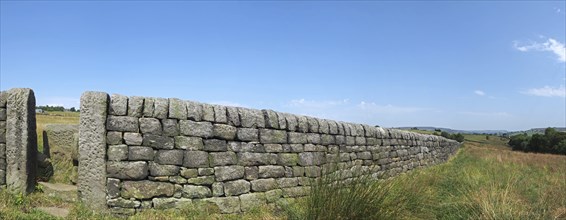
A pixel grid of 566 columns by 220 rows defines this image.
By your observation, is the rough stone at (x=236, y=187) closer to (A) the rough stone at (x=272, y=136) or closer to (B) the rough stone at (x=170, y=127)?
(A) the rough stone at (x=272, y=136)

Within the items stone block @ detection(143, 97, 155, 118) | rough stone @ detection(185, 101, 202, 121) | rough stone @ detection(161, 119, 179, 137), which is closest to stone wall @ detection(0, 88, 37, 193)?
stone block @ detection(143, 97, 155, 118)

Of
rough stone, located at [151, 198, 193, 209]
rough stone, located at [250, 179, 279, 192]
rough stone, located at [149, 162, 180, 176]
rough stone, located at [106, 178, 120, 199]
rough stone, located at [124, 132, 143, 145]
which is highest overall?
rough stone, located at [124, 132, 143, 145]

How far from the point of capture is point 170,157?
507cm

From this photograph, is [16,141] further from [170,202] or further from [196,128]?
[196,128]

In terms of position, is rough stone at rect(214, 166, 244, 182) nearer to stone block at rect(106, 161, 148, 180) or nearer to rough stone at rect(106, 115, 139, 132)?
stone block at rect(106, 161, 148, 180)

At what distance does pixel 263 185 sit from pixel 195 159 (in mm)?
1277

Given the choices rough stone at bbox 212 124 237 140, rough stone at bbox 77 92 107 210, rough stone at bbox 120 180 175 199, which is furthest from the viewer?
rough stone at bbox 212 124 237 140

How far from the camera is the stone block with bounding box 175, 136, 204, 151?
5148 mm

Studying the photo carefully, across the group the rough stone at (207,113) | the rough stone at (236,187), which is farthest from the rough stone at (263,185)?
the rough stone at (207,113)

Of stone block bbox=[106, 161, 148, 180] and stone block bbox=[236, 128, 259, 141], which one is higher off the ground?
stone block bbox=[236, 128, 259, 141]

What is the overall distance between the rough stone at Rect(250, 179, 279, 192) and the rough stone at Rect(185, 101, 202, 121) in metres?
1.34

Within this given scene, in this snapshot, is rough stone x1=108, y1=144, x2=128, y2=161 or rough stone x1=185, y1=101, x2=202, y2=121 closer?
rough stone x1=108, y1=144, x2=128, y2=161

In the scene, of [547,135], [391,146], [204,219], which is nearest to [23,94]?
[204,219]

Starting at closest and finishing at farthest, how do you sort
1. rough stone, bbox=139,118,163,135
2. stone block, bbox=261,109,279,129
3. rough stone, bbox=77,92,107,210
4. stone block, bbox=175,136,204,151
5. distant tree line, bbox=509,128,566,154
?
1. rough stone, bbox=77,92,107,210
2. rough stone, bbox=139,118,163,135
3. stone block, bbox=175,136,204,151
4. stone block, bbox=261,109,279,129
5. distant tree line, bbox=509,128,566,154
